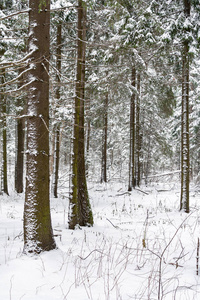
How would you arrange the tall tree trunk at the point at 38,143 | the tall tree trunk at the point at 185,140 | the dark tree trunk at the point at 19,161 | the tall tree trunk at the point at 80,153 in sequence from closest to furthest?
the tall tree trunk at the point at 38,143
the tall tree trunk at the point at 80,153
the tall tree trunk at the point at 185,140
the dark tree trunk at the point at 19,161

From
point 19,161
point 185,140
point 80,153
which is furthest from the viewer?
point 19,161

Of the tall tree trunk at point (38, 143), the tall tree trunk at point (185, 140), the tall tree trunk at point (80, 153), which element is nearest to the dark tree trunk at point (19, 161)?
the tall tree trunk at point (80, 153)

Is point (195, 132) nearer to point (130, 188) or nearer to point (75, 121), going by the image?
point (130, 188)

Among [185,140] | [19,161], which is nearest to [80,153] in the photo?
[185,140]

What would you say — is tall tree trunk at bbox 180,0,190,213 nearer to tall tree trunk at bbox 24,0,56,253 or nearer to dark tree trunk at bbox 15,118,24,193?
tall tree trunk at bbox 24,0,56,253

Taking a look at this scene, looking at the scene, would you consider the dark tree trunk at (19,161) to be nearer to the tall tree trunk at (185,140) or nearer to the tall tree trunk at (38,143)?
the tall tree trunk at (185,140)

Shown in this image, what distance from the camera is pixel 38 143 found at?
4.04 m

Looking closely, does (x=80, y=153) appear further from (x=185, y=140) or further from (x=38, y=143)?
(x=185, y=140)

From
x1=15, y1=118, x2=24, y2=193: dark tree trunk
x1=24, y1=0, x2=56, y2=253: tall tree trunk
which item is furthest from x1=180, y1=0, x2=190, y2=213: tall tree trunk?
x1=15, y1=118, x2=24, y2=193: dark tree trunk

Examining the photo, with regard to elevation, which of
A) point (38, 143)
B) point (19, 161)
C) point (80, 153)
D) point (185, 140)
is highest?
point (185, 140)

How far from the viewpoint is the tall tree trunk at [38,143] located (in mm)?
3949

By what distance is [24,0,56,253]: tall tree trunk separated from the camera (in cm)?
395

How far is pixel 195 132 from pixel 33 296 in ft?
57.3

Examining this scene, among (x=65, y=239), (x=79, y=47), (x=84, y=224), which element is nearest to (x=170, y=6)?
(x=79, y=47)
